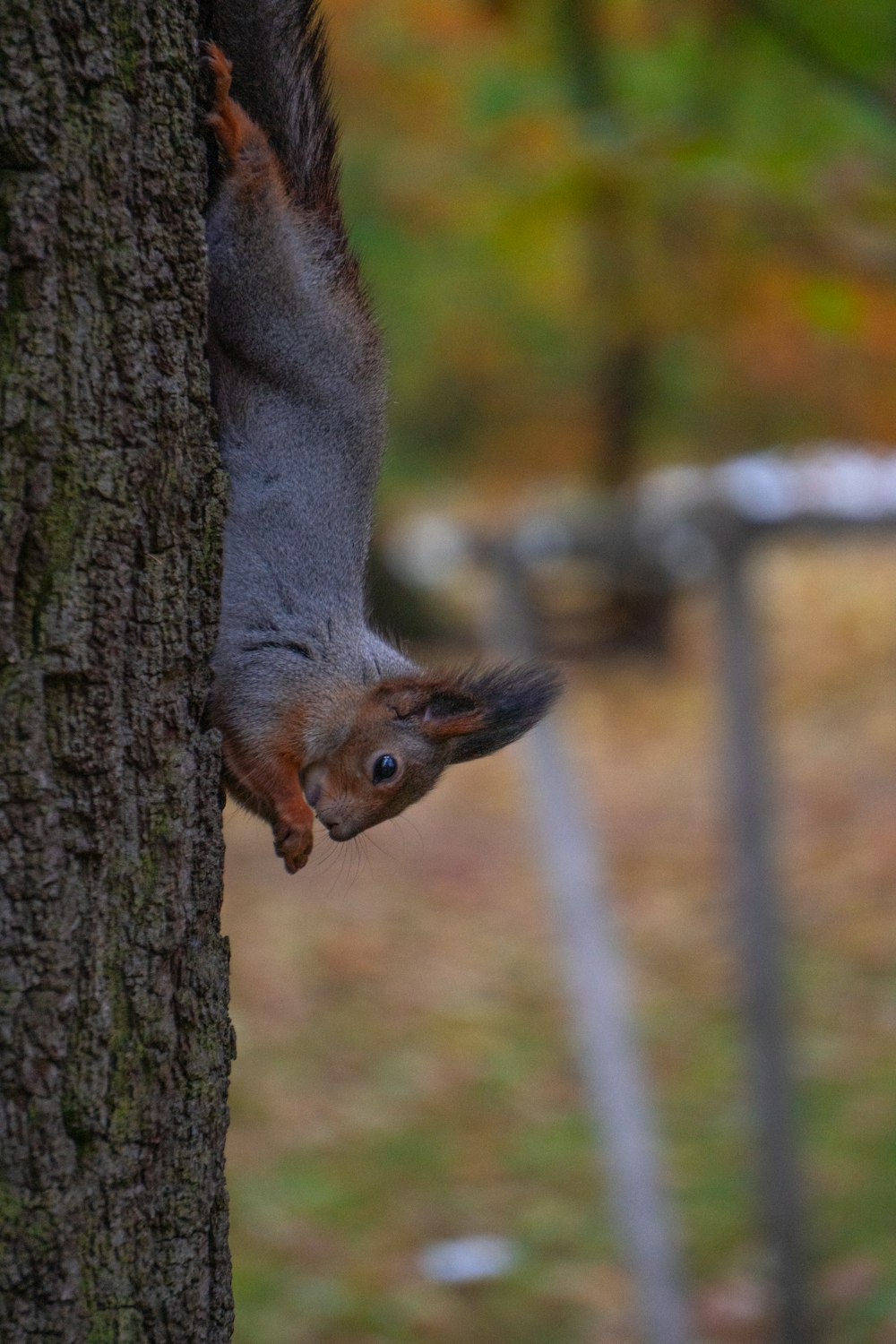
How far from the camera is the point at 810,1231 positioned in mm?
4176

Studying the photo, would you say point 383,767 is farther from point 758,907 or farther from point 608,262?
point 608,262

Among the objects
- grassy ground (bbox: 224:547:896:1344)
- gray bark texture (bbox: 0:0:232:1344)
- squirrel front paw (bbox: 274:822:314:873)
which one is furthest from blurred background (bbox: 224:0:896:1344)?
gray bark texture (bbox: 0:0:232:1344)

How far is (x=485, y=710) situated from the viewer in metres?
2.37

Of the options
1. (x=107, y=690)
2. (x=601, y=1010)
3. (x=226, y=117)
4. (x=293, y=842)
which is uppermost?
(x=601, y=1010)

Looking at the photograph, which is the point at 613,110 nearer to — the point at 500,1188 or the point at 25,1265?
the point at 500,1188

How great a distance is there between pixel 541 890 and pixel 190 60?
6.39m

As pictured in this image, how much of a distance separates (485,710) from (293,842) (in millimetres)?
411

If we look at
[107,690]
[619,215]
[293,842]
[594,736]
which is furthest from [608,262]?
[107,690]

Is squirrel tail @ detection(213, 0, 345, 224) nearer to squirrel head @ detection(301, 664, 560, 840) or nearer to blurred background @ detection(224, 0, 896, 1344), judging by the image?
blurred background @ detection(224, 0, 896, 1344)

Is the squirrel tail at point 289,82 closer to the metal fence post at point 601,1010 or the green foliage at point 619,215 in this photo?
the green foliage at point 619,215

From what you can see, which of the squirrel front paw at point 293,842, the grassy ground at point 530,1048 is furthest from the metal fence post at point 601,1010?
the squirrel front paw at point 293,842

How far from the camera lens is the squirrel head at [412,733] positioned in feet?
7.60

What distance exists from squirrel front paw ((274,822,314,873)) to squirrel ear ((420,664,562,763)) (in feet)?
1.09

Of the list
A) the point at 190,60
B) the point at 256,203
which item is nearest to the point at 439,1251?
the point at 256,203
